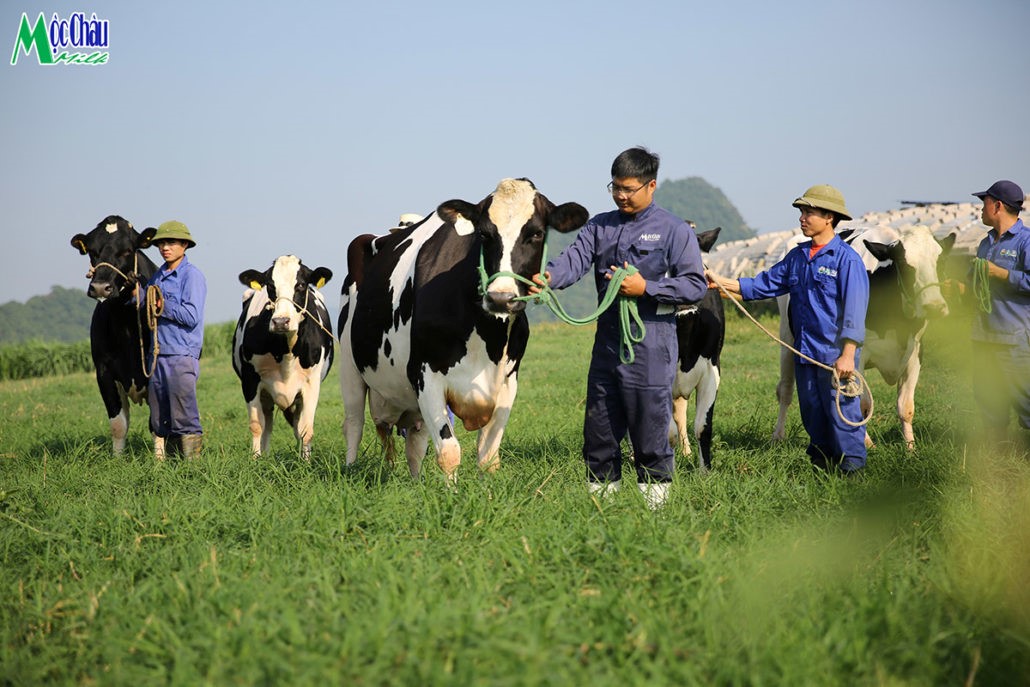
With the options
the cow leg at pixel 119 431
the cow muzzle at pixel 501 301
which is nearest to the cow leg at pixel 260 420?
the cow leg at pixel 119 431

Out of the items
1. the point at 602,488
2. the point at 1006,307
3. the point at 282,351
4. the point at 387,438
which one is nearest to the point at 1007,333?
the point at 1006,307

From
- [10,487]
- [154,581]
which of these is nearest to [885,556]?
[154,581]

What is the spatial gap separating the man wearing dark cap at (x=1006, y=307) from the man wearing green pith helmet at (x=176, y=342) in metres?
6.33

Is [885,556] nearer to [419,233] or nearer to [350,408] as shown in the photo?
[419,233]

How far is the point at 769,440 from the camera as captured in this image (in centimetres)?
852

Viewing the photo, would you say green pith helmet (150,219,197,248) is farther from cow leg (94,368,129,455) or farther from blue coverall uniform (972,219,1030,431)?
blue coverall uniform (972,219,1030,431)

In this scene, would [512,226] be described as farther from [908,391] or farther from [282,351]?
[908,391]

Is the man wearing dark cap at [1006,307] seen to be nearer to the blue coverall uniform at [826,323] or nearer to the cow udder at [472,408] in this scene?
the blue coverall uniform at [826,323]

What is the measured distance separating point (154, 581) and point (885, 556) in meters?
3.39

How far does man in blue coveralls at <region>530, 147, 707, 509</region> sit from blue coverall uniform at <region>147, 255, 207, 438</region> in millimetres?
3953

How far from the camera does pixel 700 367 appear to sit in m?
7.83

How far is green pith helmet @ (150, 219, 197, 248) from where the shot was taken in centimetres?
809

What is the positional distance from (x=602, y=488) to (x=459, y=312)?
138 centimetres

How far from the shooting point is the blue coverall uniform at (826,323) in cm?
572
